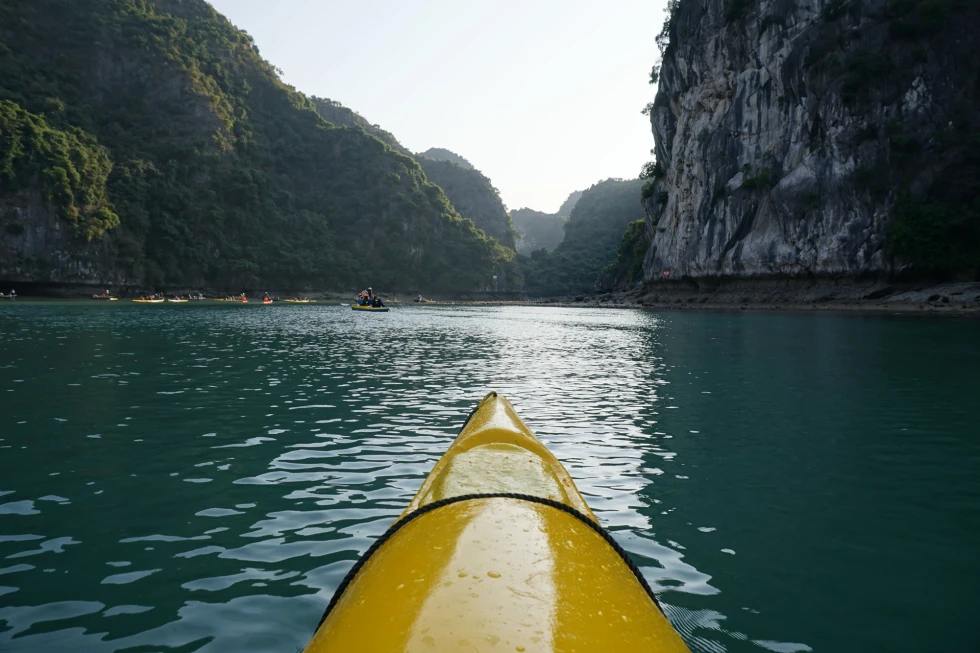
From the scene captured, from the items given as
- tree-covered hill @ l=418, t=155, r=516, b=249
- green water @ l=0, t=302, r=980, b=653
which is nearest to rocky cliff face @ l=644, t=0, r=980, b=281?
green water @ l=0, t=302, r=980, b=653

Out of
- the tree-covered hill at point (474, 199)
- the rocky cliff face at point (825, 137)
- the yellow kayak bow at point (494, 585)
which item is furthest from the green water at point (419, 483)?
the tree-covered hill at point (474, 199)

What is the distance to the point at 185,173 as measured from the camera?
98.4 meters

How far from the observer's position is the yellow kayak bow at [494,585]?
1.54m

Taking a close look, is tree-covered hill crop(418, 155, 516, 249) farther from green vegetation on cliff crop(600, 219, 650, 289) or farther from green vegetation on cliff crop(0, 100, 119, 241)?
green vegetation on cliff crop(0, 100, 119, 241)

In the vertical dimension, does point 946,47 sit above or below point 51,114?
below

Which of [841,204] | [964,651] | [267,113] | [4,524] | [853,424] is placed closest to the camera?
[964,651]

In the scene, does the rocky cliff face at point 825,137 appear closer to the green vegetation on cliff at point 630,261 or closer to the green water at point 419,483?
the green vegetation on cliff at point 630,261

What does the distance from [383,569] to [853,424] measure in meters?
9.04

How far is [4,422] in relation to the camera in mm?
8188

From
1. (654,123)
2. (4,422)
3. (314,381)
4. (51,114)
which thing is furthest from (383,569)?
(51,114)

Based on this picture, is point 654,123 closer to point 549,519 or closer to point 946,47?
point 946,47

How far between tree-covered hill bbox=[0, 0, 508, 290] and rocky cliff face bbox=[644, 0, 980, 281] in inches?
2969

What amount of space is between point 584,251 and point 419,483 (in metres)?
155

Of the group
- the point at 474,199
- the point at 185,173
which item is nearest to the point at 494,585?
the point at 185,173
